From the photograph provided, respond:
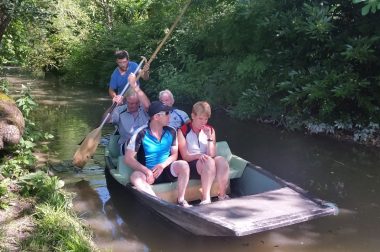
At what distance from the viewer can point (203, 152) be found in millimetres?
5434

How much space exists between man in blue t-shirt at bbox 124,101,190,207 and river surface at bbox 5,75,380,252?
19.6 inches

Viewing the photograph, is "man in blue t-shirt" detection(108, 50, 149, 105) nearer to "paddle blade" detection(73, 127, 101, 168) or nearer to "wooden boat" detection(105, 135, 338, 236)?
"paddle blade" detection(73, 127, 101, 168)

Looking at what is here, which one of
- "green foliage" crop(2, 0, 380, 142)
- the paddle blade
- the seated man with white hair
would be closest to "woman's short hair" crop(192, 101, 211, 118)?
the seated man with white hair

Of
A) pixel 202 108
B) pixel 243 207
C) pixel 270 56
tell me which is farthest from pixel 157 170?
pixel 270 56

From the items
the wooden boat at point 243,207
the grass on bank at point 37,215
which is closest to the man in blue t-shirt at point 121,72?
the grass on bank at point 37,215

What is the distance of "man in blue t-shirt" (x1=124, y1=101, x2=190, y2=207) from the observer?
5.12 metres

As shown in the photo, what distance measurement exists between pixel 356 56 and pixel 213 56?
579cm

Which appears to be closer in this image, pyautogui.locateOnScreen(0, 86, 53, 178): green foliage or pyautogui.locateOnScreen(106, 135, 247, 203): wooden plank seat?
pyautogui.locateOnScreen(106, 135, 247, 203): wooden plank seat

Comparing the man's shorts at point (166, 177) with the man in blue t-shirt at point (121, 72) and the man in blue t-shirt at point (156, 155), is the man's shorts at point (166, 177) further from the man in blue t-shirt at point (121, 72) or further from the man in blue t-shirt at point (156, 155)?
the man in blue t-shirt at point (121, 72)

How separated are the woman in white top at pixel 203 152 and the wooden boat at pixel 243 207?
0.18 metres

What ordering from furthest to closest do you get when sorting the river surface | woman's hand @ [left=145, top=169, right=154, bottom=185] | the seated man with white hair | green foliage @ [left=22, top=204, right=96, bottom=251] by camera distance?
1. the seated man with white hair
2. woman's hand @ [left=145, top=169, right=154, bottom=185]
3. the river surface
4. green foliage @ [left=22, top=204, right=96, bottom=251]

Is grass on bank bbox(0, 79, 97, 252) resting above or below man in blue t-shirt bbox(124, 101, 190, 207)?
below

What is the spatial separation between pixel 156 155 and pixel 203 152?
54 centimetres

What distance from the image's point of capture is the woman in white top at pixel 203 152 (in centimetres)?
516
